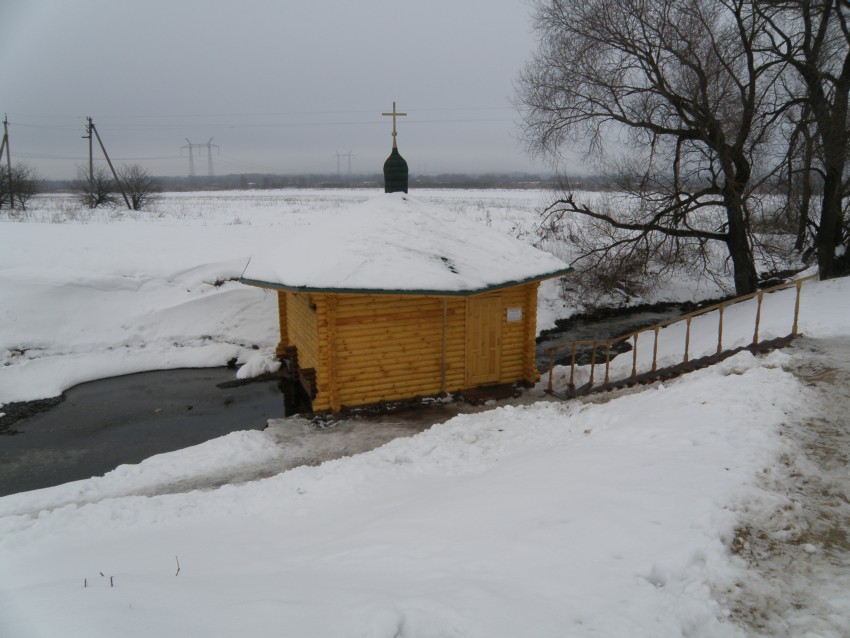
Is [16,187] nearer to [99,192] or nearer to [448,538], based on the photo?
[99,192]

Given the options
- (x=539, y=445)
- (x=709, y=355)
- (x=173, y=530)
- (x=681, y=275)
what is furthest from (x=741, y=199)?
(x=173, y=530)

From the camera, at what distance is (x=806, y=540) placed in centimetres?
500

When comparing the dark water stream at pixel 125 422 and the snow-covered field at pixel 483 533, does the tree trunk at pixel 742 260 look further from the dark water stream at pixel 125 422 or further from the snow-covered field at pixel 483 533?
the dark water stream at pixel 125 422

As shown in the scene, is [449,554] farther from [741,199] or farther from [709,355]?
[741,199]

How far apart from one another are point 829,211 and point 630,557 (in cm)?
1615

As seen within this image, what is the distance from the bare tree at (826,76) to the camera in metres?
14.6

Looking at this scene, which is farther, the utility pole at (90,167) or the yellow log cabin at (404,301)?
the utility pole at (90,167)

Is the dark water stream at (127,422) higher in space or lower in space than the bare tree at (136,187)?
lower

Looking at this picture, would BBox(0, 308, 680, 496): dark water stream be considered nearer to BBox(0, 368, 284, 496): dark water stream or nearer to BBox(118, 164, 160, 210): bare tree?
BBox(0, 368, 284, 496): dark water stream

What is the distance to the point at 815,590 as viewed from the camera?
432cm

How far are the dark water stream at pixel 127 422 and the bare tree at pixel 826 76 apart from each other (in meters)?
9.27

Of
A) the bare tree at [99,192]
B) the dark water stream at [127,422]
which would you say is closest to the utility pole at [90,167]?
the bare tree at [99,192]

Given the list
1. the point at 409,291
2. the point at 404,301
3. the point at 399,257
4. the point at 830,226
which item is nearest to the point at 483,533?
the point at 409,291

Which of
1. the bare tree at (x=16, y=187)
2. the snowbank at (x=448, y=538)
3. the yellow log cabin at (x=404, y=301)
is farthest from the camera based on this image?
the bare tree at (x=16, y=187)
